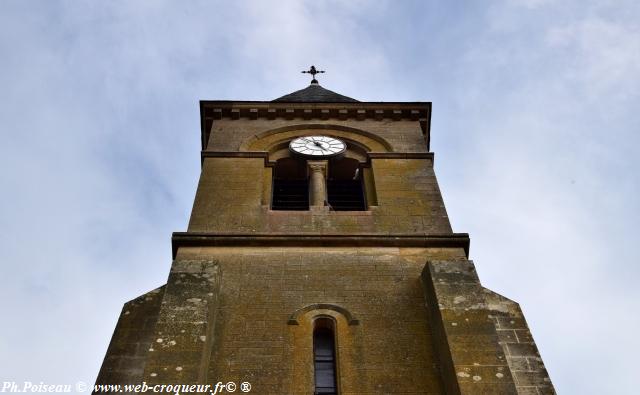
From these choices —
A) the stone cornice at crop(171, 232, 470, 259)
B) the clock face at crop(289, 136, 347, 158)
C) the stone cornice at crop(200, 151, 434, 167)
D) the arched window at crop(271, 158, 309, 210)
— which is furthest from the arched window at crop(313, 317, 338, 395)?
the clock face at crop(289, 136, 347, 158)

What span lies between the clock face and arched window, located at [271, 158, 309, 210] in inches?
10.1

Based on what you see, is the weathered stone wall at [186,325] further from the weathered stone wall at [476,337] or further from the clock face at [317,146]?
the clock face at [317,146]

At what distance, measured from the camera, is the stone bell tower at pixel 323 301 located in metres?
9.42

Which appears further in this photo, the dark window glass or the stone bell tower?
the dark window glass

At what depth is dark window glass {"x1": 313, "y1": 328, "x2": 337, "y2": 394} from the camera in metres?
9.73

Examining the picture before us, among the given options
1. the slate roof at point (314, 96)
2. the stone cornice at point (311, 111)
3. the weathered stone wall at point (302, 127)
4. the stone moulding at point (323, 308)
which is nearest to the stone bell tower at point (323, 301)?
the stone moulding at point (323, 308)

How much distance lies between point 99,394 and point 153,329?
4.38 feet

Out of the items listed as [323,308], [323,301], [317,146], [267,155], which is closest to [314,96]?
[317,146]

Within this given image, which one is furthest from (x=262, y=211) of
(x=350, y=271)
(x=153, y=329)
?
(x=153, y=329)

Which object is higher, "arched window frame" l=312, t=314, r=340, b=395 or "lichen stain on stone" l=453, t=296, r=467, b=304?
"lichen stain on stone" l=453, t=296, r=467, b=304

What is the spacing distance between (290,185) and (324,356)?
5919 millimetres

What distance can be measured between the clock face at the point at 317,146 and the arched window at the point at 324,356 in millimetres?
5900

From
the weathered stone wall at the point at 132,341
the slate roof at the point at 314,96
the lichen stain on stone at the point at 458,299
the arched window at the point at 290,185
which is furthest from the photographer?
the slate roof at the point at 314,96

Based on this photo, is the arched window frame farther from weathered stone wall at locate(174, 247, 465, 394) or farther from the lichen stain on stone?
the lichen stain on stone
